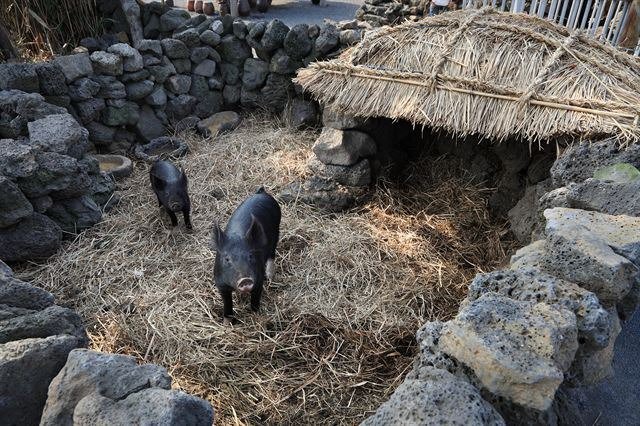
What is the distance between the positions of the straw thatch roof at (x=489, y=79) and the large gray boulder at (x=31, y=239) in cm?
260

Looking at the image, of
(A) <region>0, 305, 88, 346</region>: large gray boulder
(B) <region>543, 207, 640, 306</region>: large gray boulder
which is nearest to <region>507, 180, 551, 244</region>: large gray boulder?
(B) <region>543, 207, 640, 306</region>: large gray boulder

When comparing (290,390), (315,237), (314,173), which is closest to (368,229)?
(315,237)

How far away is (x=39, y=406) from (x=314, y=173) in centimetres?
349

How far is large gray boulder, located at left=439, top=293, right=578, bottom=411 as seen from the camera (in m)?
1.58

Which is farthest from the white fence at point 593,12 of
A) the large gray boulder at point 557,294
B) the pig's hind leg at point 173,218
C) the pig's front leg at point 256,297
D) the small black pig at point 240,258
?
the large gray boulder at point 557,294

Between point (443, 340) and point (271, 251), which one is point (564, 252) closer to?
point (443, 340)

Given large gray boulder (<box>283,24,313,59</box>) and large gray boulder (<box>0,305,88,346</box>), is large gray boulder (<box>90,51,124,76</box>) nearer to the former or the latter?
large gray boulder (<box>283,24,313,59</box>)

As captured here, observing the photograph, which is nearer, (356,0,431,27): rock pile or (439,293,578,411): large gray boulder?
(439,293,578,411): large gray boulder

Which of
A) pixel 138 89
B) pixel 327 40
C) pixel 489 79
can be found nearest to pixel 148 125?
pixel 138 89

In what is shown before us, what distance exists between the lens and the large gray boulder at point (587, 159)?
3008mm

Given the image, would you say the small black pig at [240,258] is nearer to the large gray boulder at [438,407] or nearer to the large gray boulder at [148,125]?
the large gray boulder at [438,407]

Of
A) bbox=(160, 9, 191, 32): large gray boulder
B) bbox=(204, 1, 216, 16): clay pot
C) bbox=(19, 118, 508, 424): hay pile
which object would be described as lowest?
bbox=(19, 118, 508, 424): hay pile

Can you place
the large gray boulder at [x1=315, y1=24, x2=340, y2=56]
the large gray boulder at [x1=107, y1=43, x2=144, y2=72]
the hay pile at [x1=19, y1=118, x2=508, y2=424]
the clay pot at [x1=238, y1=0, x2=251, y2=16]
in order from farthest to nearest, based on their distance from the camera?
the clay pot at [x1=238, y1=0, x2=251, y2=16] → the large gray boulder at [x1=315, y1=24, x2=340, y2=56] → the large gray boulder at [x1=107, y1=43, x2=144, y2=72] → the hay pile at [x1=19, y1=118, x2=508, y2=424]

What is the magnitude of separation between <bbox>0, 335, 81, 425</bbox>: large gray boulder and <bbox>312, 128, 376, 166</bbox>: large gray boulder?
3275mm
